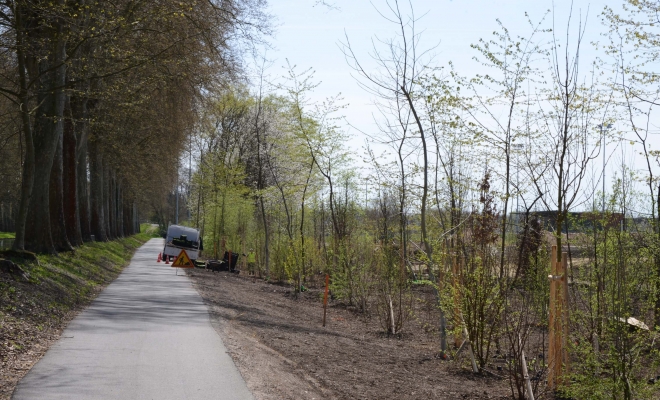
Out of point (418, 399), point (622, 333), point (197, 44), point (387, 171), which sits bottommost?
point (418, 399)

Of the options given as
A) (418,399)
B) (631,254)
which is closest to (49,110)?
(418,399)

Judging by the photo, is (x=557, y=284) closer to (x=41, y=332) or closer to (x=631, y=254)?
(x=631, y=254)

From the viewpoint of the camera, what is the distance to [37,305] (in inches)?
500

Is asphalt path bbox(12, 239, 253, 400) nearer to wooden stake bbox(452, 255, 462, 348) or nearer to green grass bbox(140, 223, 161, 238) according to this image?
wooden stake bbox(452, 255, 462, 348)

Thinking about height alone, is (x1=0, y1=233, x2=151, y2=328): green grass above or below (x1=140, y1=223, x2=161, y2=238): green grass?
below

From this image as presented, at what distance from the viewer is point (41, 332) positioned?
35.9 feet

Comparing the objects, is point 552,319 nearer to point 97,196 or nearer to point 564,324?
point 564,324

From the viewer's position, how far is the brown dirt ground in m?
9.25

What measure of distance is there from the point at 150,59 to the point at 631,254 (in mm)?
11480

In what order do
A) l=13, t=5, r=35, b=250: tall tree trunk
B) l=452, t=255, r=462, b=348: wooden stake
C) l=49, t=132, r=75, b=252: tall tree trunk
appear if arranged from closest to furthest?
l=452, t=255, r=462, b=348: wooden stake
l=13, t=5, r=35, b=250: tall tree trunk
l=49, t=132, r=75, b=252: tall tree trunk

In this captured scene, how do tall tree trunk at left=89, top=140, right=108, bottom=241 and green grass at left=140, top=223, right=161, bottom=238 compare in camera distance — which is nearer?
tall tree trunk at left=89, top=140, right=108, bottom=241

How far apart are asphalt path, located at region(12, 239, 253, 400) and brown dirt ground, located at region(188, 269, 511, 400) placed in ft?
1.19

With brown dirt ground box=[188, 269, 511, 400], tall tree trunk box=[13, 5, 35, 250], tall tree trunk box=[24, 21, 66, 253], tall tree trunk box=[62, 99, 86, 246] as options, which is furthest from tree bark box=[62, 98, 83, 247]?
brown dirt ground box=[188, 269, 511, 400]

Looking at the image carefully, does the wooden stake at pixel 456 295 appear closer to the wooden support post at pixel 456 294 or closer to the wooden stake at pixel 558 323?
the wooden support post at pixel 456 294
